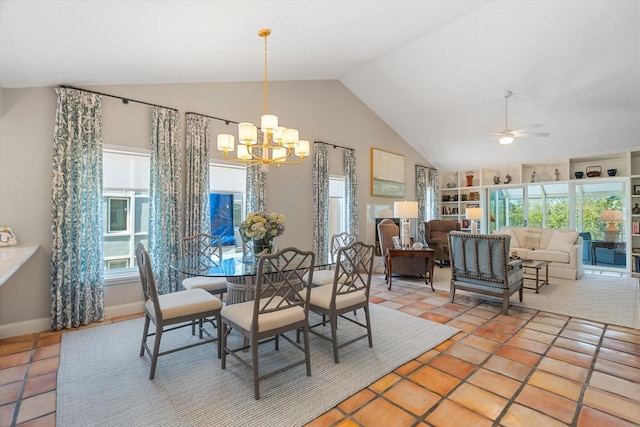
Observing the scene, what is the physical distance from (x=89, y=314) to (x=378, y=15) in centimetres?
492

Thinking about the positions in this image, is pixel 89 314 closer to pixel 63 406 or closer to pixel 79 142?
pixel 63 406

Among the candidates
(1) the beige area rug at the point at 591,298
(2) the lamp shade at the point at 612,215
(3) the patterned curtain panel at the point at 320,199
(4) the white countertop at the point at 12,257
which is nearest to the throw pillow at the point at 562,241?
(1) the beige area rug at the point at 591,298

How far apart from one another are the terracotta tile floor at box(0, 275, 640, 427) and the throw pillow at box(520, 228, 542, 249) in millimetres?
3461

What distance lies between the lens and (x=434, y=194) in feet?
28.7

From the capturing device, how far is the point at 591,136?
6004mm

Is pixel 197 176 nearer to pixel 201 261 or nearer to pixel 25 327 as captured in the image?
pixel 201 261

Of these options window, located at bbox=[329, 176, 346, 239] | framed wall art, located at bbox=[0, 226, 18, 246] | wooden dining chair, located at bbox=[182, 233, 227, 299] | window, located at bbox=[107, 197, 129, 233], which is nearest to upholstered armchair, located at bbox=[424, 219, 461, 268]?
window, located at bbox=[329, 176, 346, 239]

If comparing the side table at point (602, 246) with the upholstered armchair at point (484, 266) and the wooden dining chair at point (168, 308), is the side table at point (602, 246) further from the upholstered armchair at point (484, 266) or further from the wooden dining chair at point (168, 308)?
the wooden dining chair at point (168, 308)

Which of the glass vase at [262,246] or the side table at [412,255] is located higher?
the glass vase at [262,246]

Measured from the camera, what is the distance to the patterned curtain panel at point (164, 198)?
12.5 ft

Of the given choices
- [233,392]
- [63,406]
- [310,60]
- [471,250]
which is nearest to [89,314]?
[63,406]

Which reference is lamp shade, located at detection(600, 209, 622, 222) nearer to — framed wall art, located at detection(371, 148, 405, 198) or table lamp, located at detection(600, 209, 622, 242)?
table lamp, located at detection(600, 209, 622, 242)

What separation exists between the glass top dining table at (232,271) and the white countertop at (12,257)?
1081 millimetres

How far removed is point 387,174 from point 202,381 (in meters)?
6.10
